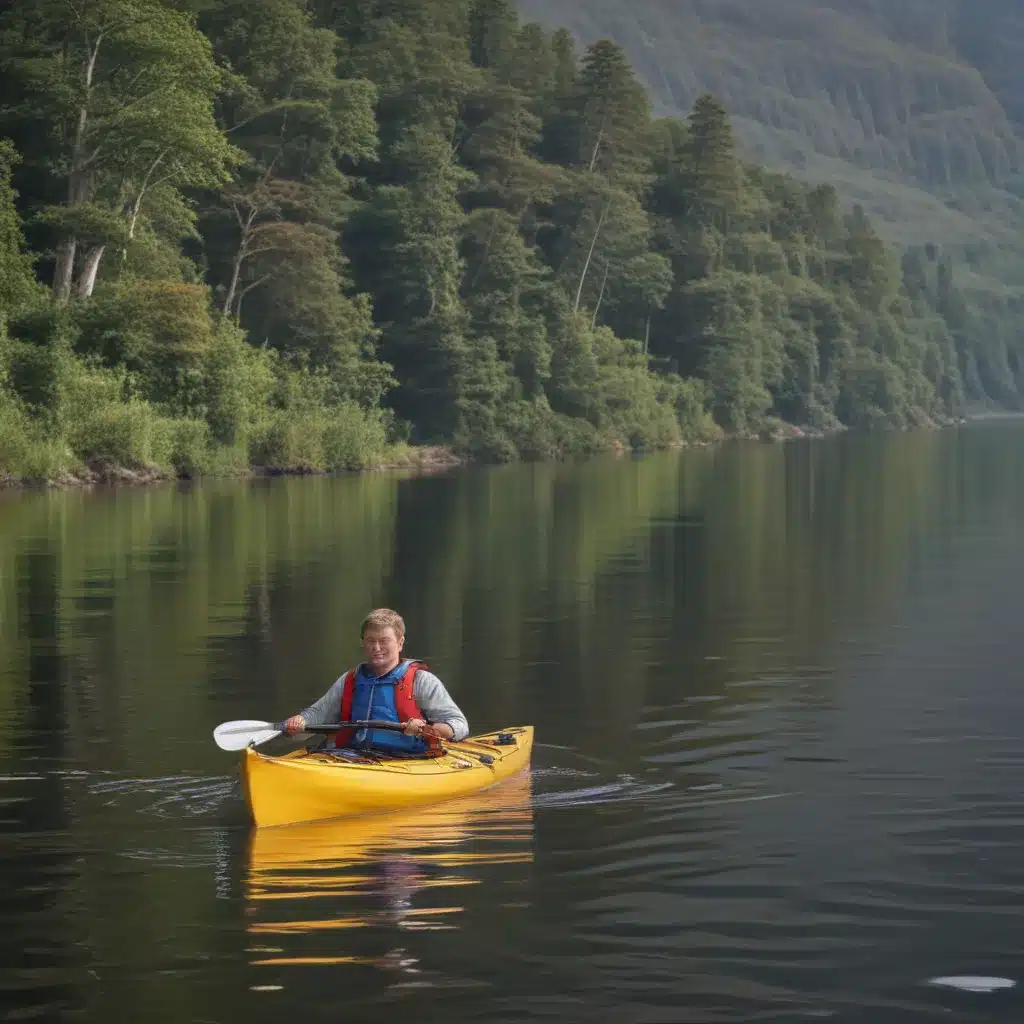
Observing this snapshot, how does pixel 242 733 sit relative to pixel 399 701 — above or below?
below

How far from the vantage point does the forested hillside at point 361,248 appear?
202 feet

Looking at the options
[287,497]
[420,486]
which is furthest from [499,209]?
[287,497]

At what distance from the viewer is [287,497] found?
2152 inches

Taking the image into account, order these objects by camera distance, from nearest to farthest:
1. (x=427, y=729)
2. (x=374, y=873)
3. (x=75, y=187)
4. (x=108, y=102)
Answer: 1. (x=374, y=873)
2. (x=427, y=729)
3. (x=108, y=102)
4. (x=75, y=187)

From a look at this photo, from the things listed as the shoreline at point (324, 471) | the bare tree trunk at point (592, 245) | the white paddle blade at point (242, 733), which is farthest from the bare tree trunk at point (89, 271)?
the white paddle blade at point (242, 733)

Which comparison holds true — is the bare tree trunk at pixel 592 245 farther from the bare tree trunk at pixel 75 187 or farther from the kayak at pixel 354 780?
the kayak at pixel 354 780

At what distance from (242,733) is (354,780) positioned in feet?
4.15

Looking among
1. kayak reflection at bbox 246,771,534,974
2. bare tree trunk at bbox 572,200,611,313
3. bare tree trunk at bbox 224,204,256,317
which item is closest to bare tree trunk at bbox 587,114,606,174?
bare tree trunk at bbox 572,200,611,313

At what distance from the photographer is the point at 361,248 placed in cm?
8669

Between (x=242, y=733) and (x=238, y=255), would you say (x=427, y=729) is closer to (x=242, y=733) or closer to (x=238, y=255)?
(x=242, y=733)

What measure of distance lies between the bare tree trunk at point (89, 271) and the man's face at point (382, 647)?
164ft

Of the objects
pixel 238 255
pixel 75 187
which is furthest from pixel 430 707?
pixel 238 255

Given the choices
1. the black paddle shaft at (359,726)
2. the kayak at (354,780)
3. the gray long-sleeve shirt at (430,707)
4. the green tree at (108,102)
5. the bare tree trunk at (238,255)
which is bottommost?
the kayak at (354,780)

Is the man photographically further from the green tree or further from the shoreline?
the green tree
